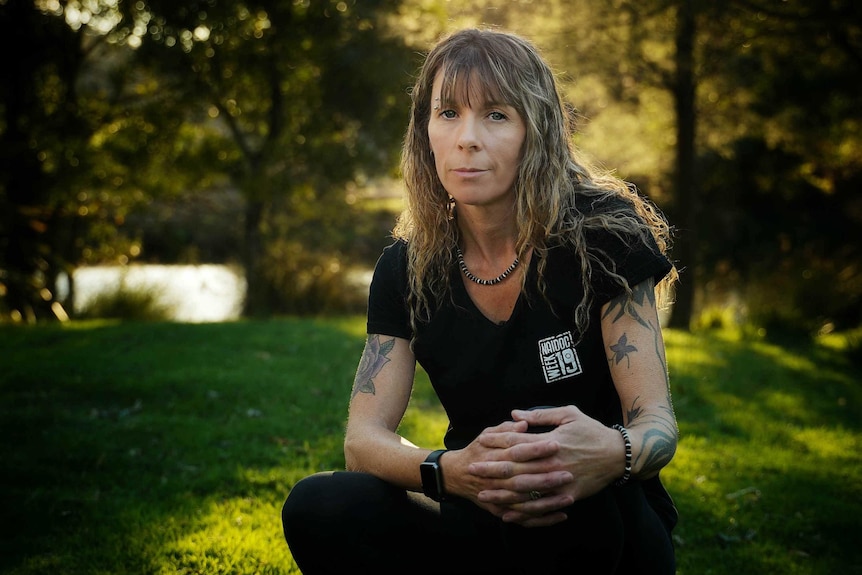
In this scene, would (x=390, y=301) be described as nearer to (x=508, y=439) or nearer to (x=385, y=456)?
(x=385, y=456)

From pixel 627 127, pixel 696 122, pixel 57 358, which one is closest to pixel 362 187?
pixel 627 127

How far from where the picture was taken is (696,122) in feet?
41.6

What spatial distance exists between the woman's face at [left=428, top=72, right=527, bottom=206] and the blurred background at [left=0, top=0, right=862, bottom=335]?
27.9 feet

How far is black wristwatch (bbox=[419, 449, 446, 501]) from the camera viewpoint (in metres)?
2.14

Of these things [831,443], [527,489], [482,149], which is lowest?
[831,443]

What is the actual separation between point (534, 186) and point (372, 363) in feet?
2.53

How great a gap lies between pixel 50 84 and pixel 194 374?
32.4 feet

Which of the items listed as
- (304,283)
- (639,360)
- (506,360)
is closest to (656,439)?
(639,360)

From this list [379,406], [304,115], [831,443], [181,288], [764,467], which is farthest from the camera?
[181,288]

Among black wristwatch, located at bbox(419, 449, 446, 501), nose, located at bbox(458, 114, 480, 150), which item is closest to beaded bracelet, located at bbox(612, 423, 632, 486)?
black wristwatch, located at bbox(419, 449, 446, 501)

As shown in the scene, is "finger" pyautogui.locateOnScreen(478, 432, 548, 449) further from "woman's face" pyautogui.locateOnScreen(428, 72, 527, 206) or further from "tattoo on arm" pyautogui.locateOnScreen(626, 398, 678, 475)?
"woman's face" pyautogui.locateOnScreen(428, 72, 527, 206)

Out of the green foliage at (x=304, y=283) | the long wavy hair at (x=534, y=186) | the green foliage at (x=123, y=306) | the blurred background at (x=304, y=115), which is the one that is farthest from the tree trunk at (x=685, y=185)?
the long wavy hair at (x=534, y=186)

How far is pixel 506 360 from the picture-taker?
2330 mm

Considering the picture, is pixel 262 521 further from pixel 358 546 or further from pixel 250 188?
pixel 250 188
